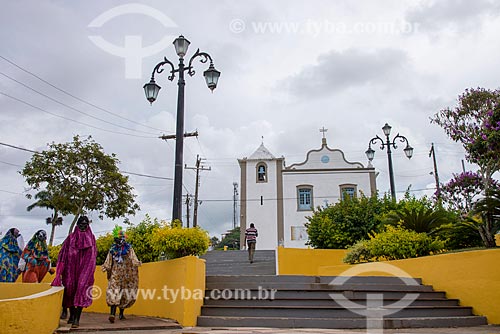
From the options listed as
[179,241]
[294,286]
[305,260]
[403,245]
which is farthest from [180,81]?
[305,260]

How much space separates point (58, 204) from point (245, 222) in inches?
561

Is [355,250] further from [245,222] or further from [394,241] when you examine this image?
[245,222]

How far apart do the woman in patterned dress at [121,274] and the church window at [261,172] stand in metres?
26.2

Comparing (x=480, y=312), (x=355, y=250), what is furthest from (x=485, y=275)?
(x=355, y=250)

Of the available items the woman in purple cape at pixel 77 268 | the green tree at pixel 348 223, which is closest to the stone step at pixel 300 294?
the woman in purple cape at pixel 77 268

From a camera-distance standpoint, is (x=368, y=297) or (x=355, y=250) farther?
(x=355, y=250)

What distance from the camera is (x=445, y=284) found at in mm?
8438

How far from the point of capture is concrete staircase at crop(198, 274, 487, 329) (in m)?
6.84

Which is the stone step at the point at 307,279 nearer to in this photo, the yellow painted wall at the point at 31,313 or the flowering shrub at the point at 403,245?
the flowering shrub at the point at 403,245

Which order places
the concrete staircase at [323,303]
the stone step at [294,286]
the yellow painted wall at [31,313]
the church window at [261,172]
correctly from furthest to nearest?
the church window at [261,172] → the stone step at [294,286] → the concrete staircase at [323,303] → the yellow painted wall at [31,313]

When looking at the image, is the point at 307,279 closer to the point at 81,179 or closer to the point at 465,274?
the point at 465,274

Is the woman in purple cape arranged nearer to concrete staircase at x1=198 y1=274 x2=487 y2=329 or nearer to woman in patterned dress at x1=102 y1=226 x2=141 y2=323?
woman in patterned dress at x1=102 y1=226 x2=141 y2=323

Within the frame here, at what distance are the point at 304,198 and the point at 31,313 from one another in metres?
28.8

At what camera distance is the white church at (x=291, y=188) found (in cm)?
3212
